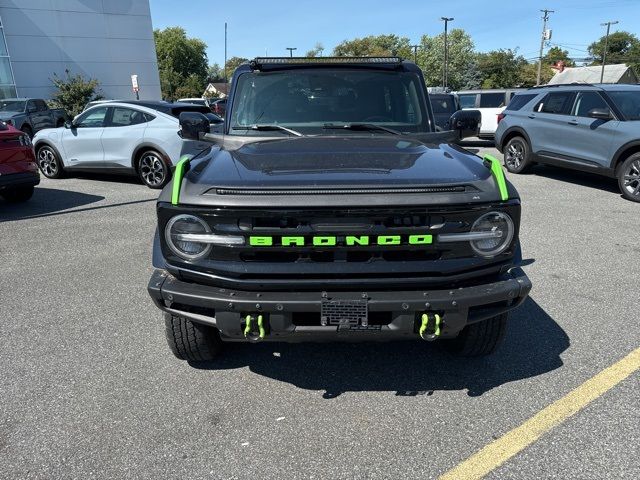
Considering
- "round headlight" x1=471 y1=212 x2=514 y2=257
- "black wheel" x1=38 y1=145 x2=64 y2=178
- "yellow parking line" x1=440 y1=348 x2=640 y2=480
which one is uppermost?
"round headlight" x1=471 y1=212 x2=514 y2=257

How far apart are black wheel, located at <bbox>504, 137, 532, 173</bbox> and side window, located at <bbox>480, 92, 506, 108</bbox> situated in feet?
19.8

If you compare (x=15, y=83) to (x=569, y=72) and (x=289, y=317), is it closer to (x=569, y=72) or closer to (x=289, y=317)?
(x=289, y=317)

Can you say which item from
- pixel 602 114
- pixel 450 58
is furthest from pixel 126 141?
pixel 450 58

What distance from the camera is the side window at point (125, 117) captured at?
9062 millimetres

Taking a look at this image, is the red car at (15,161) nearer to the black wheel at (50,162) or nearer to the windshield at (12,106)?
the black wheel at (50,162)

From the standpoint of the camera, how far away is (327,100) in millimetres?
3738

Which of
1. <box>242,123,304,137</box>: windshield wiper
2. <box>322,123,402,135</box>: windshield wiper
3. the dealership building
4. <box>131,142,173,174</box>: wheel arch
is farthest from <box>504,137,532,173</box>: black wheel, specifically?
the dealership building

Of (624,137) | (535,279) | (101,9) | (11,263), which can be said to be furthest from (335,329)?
(101,9)

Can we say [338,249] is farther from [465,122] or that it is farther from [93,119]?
[93,119]

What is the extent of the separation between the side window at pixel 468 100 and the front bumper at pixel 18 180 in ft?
44.7

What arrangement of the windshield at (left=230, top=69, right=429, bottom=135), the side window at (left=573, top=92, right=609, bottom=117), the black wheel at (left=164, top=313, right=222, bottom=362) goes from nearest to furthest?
the black wheel at (left=164, top=313, right=222, bottom=362), the windshield at (left=230, top=69, right=429, bottom=135), the side window at (left=573, top=92, right=609, bottom=117)

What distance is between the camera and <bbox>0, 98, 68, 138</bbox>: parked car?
674 inches

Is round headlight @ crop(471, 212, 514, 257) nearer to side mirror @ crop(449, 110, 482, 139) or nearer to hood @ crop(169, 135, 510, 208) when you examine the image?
hood @ crop(169, 135, 510, 208)

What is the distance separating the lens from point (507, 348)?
340cm
